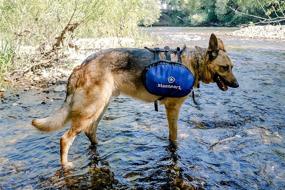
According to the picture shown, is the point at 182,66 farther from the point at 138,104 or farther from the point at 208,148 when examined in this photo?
the point at 138,104

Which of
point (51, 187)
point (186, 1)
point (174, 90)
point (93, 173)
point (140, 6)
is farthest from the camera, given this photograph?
point (186, 1)

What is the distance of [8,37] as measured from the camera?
35.3ft

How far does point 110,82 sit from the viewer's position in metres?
5.40

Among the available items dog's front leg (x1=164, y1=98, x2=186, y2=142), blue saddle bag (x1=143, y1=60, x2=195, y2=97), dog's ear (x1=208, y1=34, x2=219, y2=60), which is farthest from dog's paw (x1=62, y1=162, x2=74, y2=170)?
dog's ear (x1=208, y1=34, x2=219, y2=60)

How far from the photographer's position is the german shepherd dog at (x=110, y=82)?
17.1 ft

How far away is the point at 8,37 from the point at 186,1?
209ft

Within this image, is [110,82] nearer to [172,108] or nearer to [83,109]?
[83,109]

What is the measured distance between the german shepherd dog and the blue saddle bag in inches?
6.9

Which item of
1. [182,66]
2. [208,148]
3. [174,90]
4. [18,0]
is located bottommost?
[208,148]

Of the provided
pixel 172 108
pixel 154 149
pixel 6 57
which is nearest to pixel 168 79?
pixel 172 108

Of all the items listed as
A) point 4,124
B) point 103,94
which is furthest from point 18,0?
point 103,94

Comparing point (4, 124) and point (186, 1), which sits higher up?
point (186, 1)

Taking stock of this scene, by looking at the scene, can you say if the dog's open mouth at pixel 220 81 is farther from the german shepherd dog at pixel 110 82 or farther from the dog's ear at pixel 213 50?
the dog's ear at pixel 213 50

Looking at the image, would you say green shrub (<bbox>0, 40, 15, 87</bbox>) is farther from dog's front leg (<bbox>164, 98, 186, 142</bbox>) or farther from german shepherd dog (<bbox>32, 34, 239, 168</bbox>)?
dog's front leg (<bbox>164, 98, 186, 142</bbox>)
